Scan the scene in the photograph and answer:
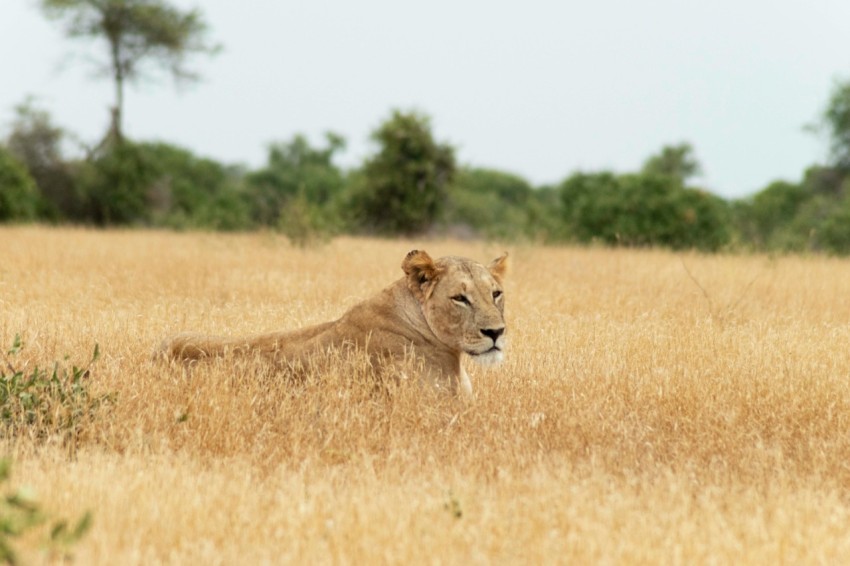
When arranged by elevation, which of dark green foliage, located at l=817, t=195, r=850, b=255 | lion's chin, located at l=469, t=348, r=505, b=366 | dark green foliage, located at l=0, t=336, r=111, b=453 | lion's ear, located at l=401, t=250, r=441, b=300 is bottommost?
dark green foliage, located at l=0, t=336, r=111, b=453

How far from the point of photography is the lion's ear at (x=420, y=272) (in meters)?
6.17

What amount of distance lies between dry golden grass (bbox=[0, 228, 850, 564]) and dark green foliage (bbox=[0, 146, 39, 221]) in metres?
25.2

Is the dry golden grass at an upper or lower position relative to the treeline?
lower

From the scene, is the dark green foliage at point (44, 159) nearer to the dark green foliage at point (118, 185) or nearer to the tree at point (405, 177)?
the dark green foliage at point (118, 185)

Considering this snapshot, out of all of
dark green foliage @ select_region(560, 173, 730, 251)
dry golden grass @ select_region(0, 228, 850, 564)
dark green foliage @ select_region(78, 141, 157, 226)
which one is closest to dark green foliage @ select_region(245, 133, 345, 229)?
dark green foliage @ select_region(78, 141, 157, 226)

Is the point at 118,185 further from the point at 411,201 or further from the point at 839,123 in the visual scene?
the point at 839,123

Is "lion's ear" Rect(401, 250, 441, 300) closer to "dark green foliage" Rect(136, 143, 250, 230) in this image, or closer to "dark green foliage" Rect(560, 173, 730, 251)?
"dark green foliage" Rect(136, 143, 250, 230)

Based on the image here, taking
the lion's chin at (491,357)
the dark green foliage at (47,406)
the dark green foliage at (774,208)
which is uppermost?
the dark green foliage at (774,208)

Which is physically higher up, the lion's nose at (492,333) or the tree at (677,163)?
the tree at (677,163)

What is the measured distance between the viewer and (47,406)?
5836 mm

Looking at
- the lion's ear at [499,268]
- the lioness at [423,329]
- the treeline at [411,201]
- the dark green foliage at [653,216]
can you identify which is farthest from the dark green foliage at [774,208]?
the lioness at [423,329]

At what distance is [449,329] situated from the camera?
6.23 m

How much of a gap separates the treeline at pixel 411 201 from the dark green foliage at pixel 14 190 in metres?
0.05

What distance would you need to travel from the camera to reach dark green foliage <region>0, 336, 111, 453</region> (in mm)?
5672
